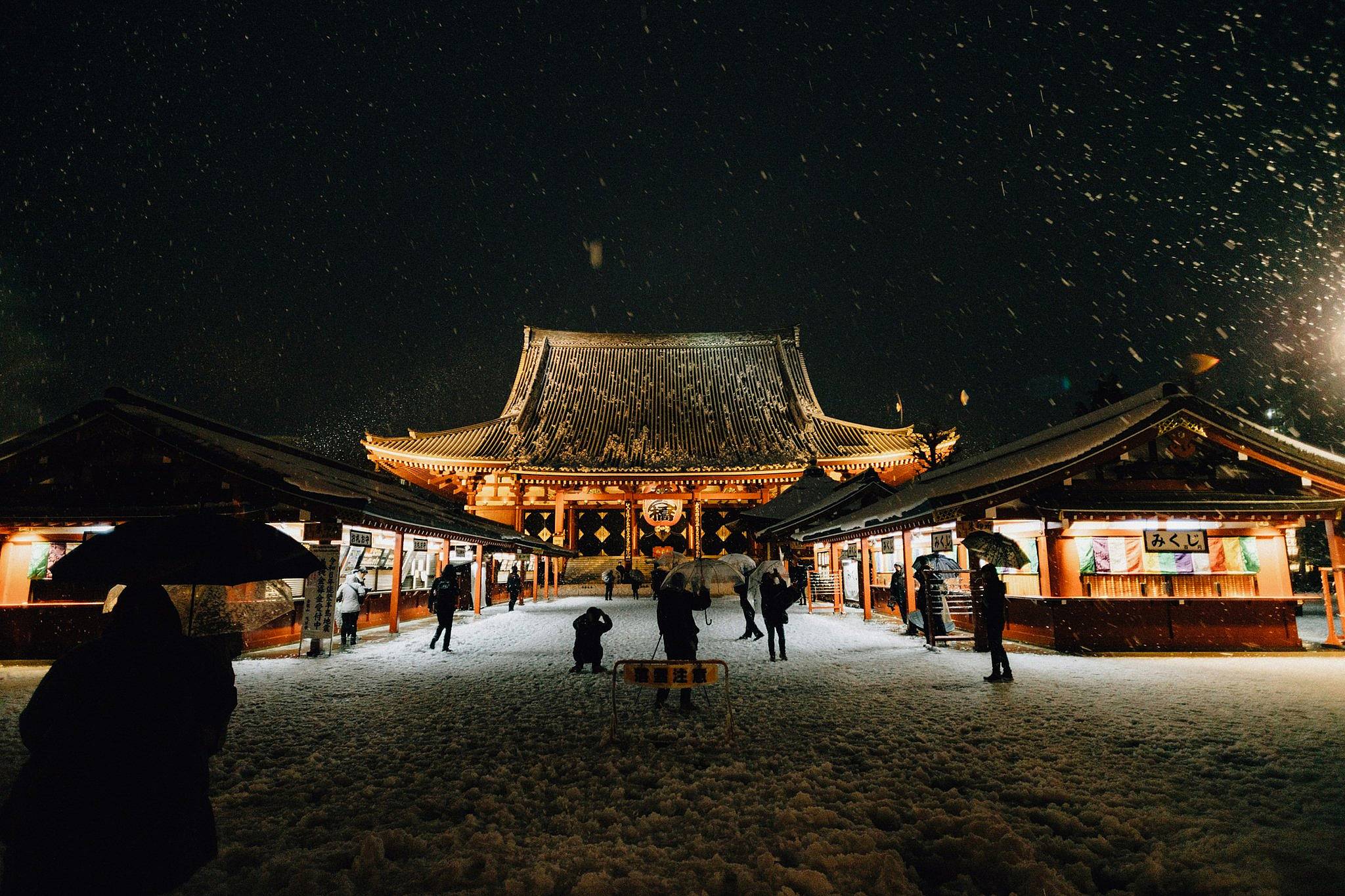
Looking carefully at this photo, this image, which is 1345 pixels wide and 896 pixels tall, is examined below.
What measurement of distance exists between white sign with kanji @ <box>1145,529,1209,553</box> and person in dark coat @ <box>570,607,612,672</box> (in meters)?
10.0

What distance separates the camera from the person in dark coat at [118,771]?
7.59 feet

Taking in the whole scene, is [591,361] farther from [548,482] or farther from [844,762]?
[844,762]

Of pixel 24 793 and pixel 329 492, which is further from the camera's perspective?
pixel 329 492

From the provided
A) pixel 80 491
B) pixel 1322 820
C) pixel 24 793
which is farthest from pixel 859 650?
pixel 80 491

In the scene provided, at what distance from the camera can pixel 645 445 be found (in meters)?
31.5

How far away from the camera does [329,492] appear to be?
11.6 meters

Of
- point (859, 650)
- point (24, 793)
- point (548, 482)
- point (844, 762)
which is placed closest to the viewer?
point (24, 793)

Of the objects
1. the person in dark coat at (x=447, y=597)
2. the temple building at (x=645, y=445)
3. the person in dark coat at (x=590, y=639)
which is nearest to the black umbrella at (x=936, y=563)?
the person in dark coat at (x=590, y=639)

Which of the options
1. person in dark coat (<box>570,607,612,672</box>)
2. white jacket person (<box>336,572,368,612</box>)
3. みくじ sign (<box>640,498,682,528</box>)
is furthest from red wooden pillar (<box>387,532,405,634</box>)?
みくじ sign (<box>640,498,682,528</box>)

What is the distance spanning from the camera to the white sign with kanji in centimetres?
1169

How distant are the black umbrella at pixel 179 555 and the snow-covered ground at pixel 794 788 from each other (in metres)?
1.55

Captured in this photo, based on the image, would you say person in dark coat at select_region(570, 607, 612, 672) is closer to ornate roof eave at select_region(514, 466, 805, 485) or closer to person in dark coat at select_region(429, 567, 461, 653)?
person in dark coat at select_region(429, 567, 461, 653)

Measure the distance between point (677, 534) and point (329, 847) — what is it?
2964cm

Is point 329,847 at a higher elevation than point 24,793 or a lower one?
lower
